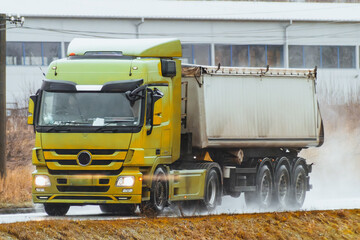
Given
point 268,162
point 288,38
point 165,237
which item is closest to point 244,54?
point 288,38

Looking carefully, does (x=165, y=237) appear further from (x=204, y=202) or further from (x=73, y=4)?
(x=73, y=4)

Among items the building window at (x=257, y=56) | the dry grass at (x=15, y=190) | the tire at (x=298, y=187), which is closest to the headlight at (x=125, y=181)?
the dry grass at (x=15, y=190)

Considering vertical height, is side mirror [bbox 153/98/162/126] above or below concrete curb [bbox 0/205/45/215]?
above

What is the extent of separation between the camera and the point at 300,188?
81.4 ft

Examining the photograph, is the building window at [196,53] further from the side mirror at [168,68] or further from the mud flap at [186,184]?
the side mirror at [168,68]

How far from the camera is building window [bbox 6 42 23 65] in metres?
55.7

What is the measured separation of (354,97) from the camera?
167 feet

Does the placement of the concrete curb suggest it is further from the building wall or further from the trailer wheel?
the building wall

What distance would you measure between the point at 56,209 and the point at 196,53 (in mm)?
40595

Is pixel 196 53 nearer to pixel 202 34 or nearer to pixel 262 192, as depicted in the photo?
pixel 202 34

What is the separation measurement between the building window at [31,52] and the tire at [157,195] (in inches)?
1493

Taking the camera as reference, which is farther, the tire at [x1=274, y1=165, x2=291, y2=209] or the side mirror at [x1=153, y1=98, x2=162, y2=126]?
the tire at [x1=274, y1=165, x2=291, y2=209]

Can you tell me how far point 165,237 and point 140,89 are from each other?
12.1 ft

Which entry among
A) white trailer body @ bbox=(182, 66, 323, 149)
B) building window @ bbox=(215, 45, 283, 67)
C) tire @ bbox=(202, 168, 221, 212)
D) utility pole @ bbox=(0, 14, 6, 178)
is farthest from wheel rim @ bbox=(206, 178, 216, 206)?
building window @ bbox=(215, 45, 283, 67)
